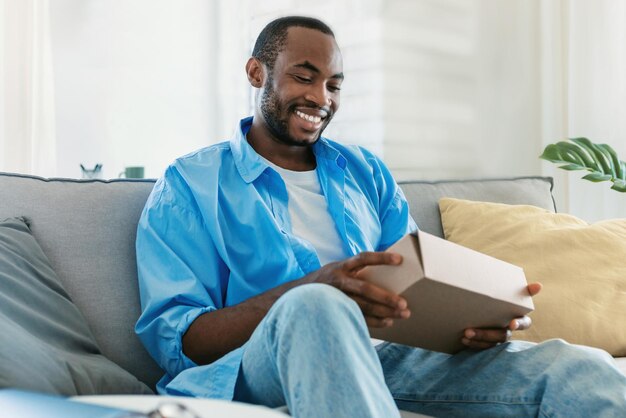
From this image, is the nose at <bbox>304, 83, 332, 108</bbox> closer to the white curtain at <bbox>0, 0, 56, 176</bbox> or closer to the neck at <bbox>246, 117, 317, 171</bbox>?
the neck at <bbox>246, 117, 317, 171</bbox>

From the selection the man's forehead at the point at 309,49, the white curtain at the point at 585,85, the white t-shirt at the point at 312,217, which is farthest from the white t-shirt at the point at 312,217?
the white curtain at the point at 585,85

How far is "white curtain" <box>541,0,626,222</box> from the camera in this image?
319 cm

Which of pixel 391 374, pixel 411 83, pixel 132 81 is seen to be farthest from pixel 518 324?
pixel 132 81

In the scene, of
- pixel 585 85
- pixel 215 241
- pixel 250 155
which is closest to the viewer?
pixel 215 241

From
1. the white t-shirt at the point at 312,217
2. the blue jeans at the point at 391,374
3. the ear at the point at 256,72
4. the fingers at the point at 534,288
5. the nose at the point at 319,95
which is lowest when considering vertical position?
the blue jeans at the point at 391,374

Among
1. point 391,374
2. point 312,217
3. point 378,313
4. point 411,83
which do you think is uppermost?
point 411,83

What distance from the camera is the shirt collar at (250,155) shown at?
68.2 inches

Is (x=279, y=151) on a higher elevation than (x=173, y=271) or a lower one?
higher

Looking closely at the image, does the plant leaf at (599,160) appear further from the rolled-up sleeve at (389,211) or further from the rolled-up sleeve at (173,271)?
the rolled-up sleeve at (173,271)

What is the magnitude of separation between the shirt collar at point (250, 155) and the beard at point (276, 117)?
0.10ft

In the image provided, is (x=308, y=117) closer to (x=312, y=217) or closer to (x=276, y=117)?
(x=276, y=117)

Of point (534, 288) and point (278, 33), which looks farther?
point (278, 33)

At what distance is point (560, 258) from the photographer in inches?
82.0

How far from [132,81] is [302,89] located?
1.99m
